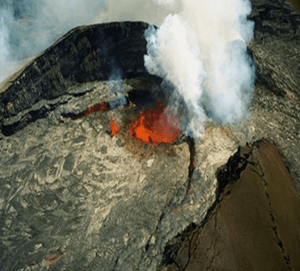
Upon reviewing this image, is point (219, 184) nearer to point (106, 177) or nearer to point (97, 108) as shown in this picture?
point (106, 177)

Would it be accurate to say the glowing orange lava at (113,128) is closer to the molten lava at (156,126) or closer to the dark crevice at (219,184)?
the molten lava at (156,126)

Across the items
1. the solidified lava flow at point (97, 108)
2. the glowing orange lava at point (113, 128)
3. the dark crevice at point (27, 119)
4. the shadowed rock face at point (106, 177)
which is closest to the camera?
the shadowed rock face at point (106, 177)

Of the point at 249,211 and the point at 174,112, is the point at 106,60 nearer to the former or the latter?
the point at 174,112

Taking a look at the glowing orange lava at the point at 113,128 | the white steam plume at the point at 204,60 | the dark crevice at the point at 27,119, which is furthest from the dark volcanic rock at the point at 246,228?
the dark crevice at the point at 27,119

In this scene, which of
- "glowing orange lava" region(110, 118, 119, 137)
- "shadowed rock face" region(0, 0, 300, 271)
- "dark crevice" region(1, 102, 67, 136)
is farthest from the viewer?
"glowing orange lava" region(110, 118, 119, 137)

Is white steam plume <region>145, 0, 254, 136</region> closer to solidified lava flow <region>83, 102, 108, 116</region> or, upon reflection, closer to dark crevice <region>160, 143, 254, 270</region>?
dark crevice <region>160, 143, 254, 270</region>

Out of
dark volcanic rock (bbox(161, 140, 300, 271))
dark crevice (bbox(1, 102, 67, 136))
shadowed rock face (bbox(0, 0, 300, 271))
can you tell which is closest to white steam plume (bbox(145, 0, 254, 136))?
shadowed rock face (bbox(0, 0, 300, 271))
